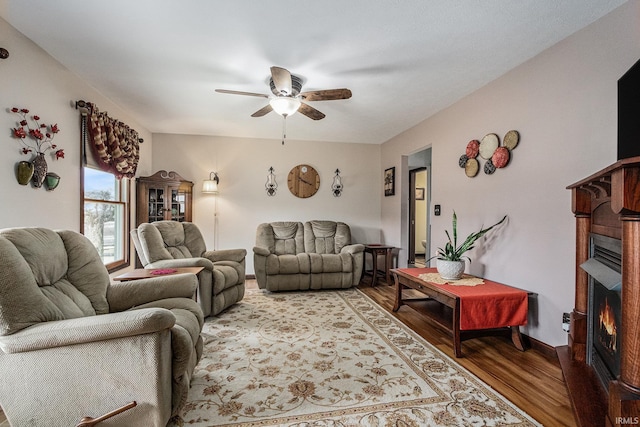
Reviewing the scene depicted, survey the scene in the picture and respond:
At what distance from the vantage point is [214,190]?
4723 millimetres

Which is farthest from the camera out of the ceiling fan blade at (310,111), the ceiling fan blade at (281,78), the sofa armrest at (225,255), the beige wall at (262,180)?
the beige wall at (262,180)

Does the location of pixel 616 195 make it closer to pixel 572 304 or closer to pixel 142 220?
pixel 572 304

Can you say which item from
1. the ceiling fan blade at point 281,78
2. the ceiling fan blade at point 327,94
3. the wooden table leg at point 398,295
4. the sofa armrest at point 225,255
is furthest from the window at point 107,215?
the wooden table leg at point 398,295

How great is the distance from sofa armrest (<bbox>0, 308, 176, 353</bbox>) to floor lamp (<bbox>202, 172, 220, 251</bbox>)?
354cm

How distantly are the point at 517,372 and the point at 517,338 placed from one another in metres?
0.41

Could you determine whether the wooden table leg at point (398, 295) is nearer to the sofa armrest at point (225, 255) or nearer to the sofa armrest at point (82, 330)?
the sofa armrest at point (225, 255)

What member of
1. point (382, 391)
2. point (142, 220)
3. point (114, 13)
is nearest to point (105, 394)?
point (382, 391)

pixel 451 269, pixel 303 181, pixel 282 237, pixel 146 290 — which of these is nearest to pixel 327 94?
pixel 451 269

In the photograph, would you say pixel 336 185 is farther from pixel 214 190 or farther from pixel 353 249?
pixel 214 190

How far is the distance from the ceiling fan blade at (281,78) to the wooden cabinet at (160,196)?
283 cm

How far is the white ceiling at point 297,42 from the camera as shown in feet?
6.04

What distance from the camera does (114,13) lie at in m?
1.89

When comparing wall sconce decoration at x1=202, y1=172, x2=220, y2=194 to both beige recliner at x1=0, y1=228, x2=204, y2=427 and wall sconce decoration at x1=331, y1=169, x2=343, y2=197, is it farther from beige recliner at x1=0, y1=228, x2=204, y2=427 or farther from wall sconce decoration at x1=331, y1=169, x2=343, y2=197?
beige recliner at x1=0, y1=228, x2=204, y2=427

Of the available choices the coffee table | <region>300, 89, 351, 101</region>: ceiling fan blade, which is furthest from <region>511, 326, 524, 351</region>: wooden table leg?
<region>300, 89, 351, 101</region>: ceiling fan blade
